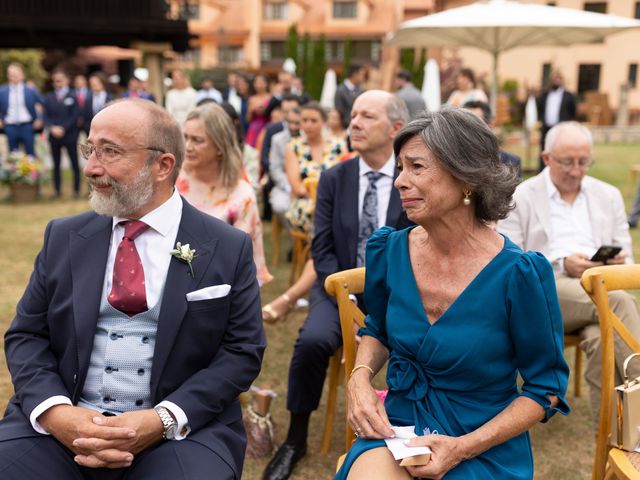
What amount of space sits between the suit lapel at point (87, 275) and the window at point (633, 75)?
4237cm

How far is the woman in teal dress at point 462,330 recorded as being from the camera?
7.11ft

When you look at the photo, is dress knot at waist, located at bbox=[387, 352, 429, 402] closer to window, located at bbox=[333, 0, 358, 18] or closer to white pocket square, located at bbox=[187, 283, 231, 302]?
white pocket square, located at bbox=[187, 283, 231, 302]

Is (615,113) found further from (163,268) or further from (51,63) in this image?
(163,268)

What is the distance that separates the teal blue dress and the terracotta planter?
1053 centimetres

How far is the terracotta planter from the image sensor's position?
37.6ft

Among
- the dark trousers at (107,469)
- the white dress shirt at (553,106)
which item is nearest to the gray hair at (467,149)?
the dark trousers at (107,469)

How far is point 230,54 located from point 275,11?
4321 mm

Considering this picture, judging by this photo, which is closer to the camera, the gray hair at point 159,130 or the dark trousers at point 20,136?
the gray hair at point 159,130

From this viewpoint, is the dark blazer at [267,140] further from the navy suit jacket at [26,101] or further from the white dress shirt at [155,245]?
the white dress shirt at [155,245]

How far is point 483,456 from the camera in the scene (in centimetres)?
218

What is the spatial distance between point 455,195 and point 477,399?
0.66 meters

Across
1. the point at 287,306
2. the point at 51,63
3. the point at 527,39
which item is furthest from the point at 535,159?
the point at 51,63

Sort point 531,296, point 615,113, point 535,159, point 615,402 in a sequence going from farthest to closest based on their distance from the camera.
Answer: point 615,113 < point 535,159 < point 615,402 < point 531,296

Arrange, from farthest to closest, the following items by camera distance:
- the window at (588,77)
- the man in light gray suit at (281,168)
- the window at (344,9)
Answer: the window at (344,9)
the window at (588,77)
the man in light gray suit at (281,168)
